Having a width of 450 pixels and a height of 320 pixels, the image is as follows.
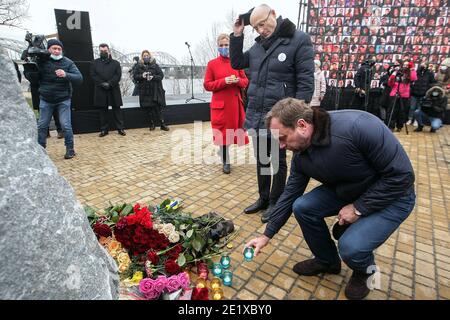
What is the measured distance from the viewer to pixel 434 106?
7.74 metres

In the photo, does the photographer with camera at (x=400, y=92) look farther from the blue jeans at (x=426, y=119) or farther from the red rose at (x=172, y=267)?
the red rose at (x=172, y=267)

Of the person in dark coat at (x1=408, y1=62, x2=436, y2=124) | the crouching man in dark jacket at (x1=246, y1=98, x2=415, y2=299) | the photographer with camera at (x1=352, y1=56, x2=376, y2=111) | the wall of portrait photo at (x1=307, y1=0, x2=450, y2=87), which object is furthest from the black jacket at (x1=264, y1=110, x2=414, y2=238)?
the wall of portrait photo at (x1=307, y1=0, x2=450, y2=87)

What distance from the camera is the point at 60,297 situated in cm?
133

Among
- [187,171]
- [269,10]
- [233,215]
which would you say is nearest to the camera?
[269,10]

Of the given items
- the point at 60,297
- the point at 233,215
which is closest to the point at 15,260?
the point at 60,297

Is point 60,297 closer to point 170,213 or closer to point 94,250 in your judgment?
point 94,250

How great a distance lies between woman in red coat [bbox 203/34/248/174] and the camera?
4.24m

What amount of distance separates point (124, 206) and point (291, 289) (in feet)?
5.71

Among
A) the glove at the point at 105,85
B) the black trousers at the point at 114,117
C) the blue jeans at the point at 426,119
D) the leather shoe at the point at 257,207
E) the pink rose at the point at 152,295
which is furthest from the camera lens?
the blue jeans at the point at 426,119

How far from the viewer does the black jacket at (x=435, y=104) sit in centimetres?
773

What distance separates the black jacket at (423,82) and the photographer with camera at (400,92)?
1.33 feet

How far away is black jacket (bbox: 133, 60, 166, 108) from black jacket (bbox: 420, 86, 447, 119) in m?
6.76

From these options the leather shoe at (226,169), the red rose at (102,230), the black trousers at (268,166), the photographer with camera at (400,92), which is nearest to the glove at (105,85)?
the leather shoe at (226,169)

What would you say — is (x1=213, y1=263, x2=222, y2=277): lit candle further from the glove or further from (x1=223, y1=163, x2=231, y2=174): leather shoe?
the glove
